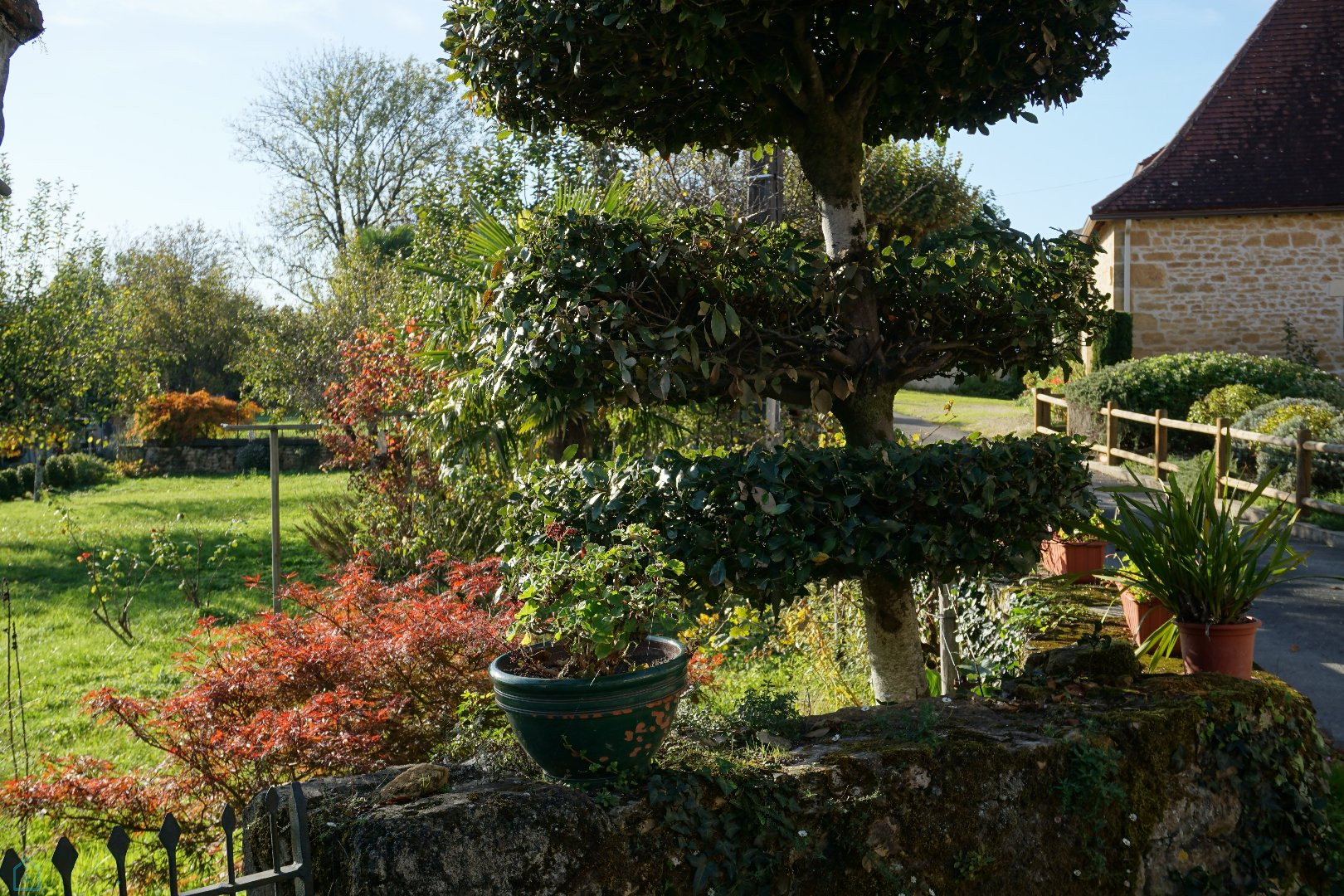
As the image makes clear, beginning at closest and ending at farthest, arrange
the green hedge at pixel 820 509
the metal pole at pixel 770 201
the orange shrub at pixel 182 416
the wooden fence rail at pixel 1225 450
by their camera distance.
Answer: the green hedge at pixel 820 509 < the metal pole at pixel 770 201 < the wooden fence rail at pixel 1225 450 < the orange shrub at pixel 182 416

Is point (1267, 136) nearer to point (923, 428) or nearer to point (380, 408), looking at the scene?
point (923, 428)

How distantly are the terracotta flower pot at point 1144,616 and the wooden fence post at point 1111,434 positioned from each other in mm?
10262

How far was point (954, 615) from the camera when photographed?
5516mm

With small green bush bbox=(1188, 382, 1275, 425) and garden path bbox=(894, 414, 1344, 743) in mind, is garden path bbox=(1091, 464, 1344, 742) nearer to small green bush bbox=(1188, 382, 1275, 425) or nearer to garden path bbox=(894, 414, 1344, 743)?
garden path bbox=(894, 414, 1344, 743)

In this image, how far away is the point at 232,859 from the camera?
8.20 ft

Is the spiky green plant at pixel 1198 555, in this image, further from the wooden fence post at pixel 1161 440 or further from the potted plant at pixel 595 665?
the wooden fence post at pixel 1161 440

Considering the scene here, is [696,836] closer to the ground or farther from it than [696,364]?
closer to the ground

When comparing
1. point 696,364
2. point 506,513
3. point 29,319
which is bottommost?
point 506,513

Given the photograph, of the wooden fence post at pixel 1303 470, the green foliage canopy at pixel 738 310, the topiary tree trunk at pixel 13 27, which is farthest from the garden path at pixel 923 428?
the topiary tree trunk at pixel 13 27

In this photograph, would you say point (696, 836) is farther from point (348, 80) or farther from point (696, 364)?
point (348, 80)

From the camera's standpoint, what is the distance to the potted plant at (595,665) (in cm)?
298

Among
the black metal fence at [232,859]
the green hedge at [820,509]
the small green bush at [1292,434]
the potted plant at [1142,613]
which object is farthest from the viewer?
the small green bush at [1292,434]

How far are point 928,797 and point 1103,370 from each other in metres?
13.6

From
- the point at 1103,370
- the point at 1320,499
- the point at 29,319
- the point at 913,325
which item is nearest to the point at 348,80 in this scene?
the point at 29,319
